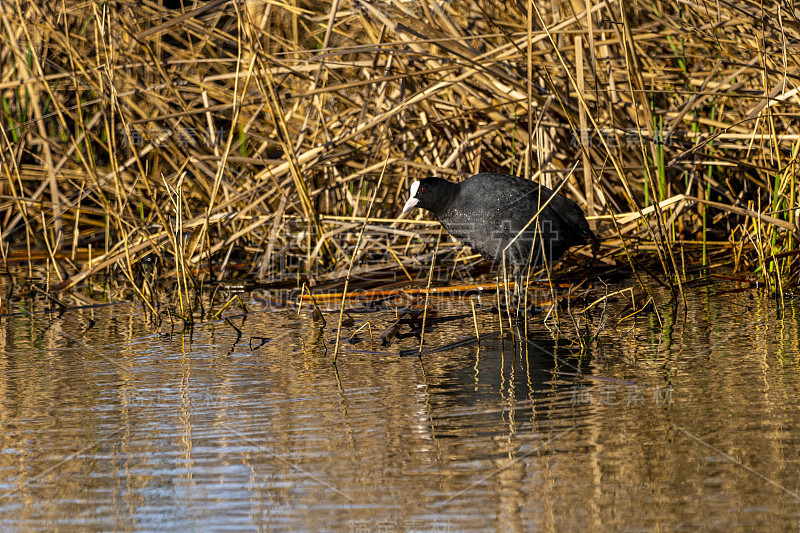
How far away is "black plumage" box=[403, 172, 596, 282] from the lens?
4383mm

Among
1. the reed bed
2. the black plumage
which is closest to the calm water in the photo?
the black plumage

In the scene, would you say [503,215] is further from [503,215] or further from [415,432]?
[415,432]

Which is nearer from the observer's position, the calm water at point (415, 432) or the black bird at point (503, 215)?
the calm water at point (415, 432)

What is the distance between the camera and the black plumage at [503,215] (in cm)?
A: 438

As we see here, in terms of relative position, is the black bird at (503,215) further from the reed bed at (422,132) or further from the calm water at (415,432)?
the calm water at (415,432)

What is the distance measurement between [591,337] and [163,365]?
1.45 m

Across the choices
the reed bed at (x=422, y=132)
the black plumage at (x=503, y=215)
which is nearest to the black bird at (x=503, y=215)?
the black plumage at (x=503, y=215)

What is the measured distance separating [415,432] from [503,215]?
213 cm

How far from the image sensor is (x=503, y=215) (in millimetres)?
4371

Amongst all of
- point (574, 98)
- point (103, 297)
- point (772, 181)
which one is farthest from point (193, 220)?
point (772, 181)

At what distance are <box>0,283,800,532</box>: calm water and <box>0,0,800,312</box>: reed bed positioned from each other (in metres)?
1.08

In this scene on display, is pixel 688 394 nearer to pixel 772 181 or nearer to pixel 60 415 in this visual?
pixel 60 415

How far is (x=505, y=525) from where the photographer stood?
1.78 meters

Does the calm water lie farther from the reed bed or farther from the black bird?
the reed bed
